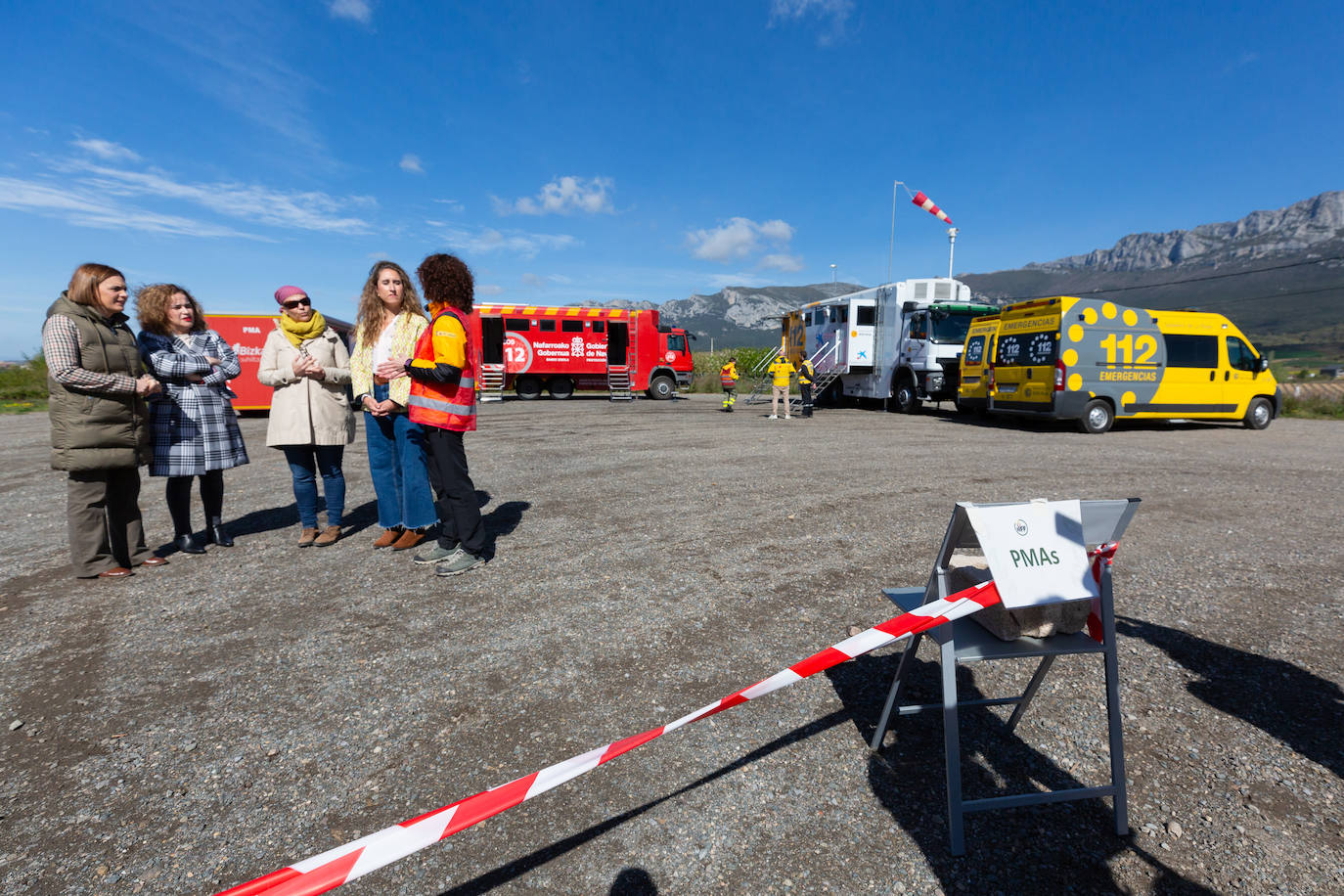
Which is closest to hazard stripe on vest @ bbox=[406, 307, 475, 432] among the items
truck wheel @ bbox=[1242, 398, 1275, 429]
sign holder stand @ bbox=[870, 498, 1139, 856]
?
sign holder stand @ bbox=[870, 498, 1139, 856]

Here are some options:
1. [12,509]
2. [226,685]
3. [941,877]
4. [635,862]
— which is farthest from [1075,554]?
[12,509]

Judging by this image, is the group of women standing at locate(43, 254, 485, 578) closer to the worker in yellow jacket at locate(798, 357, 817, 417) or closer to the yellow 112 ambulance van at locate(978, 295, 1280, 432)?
the yellow 112 ambulance van at locate(978, 295, 1280, 432)

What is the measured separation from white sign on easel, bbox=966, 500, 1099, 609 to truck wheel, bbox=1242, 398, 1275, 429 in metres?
15.8

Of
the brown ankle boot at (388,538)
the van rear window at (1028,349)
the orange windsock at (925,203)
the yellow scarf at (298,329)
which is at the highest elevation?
the orange windsock at (925,203)

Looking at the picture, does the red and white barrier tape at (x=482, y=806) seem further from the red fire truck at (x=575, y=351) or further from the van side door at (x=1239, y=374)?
the red fire truck at (x=575, y=351)

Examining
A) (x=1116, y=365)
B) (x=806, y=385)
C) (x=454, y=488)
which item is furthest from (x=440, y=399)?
(x=806, y=385)

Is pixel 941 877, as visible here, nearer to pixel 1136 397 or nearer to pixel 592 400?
pixel 1136 397

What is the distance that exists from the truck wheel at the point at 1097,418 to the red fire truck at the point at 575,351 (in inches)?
549

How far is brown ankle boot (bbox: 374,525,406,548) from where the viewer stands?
15.6 feet

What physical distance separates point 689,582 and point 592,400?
62.8ft

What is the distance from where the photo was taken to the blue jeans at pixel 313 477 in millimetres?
4648

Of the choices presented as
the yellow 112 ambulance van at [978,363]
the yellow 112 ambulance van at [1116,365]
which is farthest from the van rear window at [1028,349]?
the yellow 112 ambulance van at [978,363]

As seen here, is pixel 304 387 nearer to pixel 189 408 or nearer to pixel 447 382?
pixel 189 408

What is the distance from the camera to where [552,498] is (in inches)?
254
